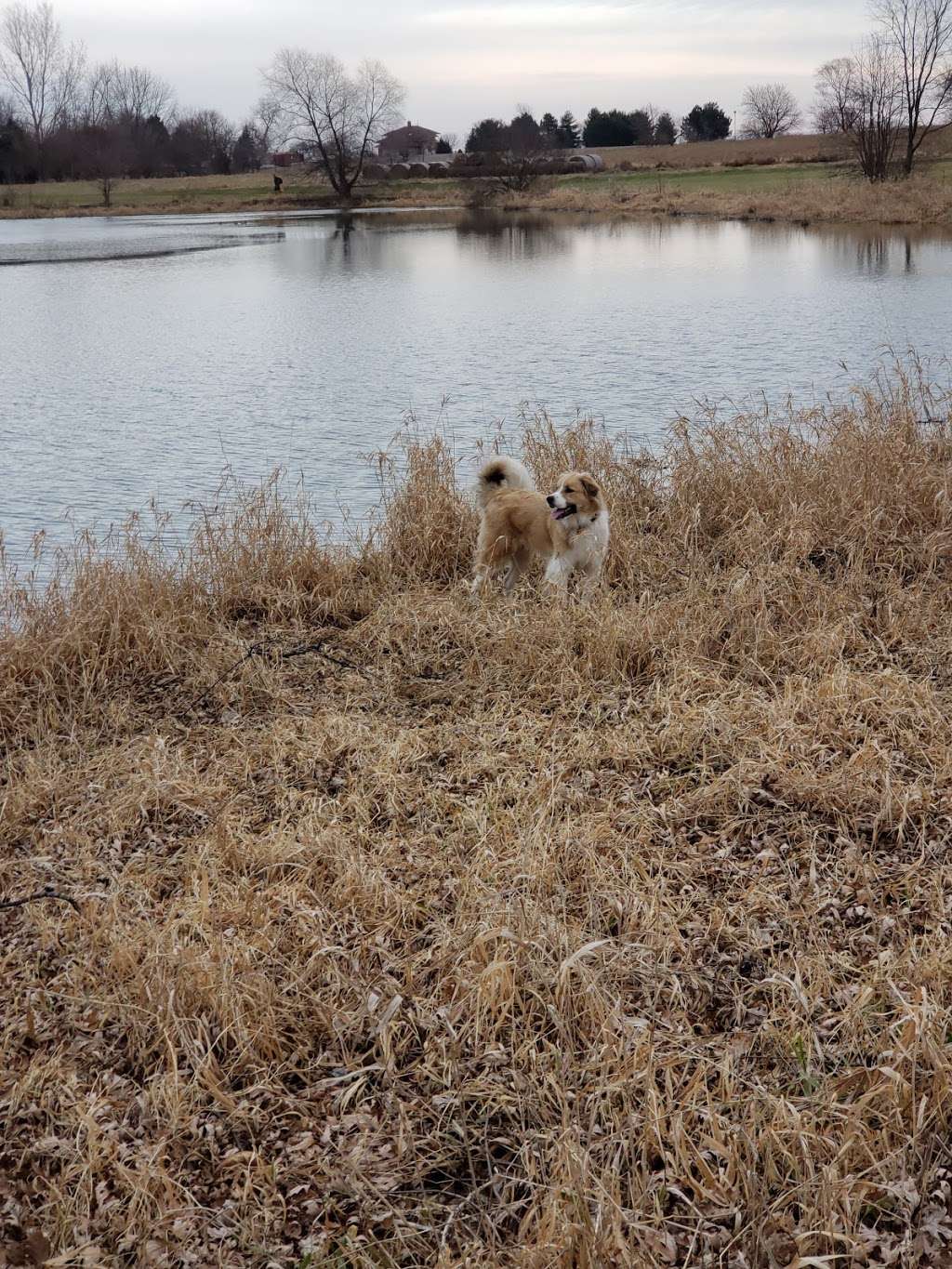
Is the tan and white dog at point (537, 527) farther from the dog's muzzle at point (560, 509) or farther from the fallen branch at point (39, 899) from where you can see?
the fallen branch at point (39, 899)

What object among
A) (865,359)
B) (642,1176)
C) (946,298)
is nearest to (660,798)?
(642,1176)

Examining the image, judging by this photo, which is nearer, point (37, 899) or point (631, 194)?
point (37, 899)

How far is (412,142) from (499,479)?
4573 inches

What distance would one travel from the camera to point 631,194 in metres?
52.6

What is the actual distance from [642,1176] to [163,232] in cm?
5231

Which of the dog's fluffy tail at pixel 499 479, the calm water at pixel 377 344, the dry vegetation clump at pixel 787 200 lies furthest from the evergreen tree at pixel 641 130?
the dog's fluffy tail at pixel 499 479

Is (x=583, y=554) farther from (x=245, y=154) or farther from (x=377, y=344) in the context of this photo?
(x=245, y=154)

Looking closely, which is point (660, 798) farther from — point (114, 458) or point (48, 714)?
point (114, 458)

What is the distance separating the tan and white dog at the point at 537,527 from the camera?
688 cm

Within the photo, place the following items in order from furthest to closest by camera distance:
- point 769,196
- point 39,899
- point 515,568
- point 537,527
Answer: point 769,196 < point 515,568 < point 537,527 < point 39,899

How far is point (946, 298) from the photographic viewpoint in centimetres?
2081

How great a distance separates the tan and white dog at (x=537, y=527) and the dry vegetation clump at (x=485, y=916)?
1.08 ft

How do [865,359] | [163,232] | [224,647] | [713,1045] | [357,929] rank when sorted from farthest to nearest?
[163,232], [865,359], [224,647], [357,929], [713,1045]

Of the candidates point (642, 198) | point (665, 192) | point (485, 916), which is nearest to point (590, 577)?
point (485, 916)
